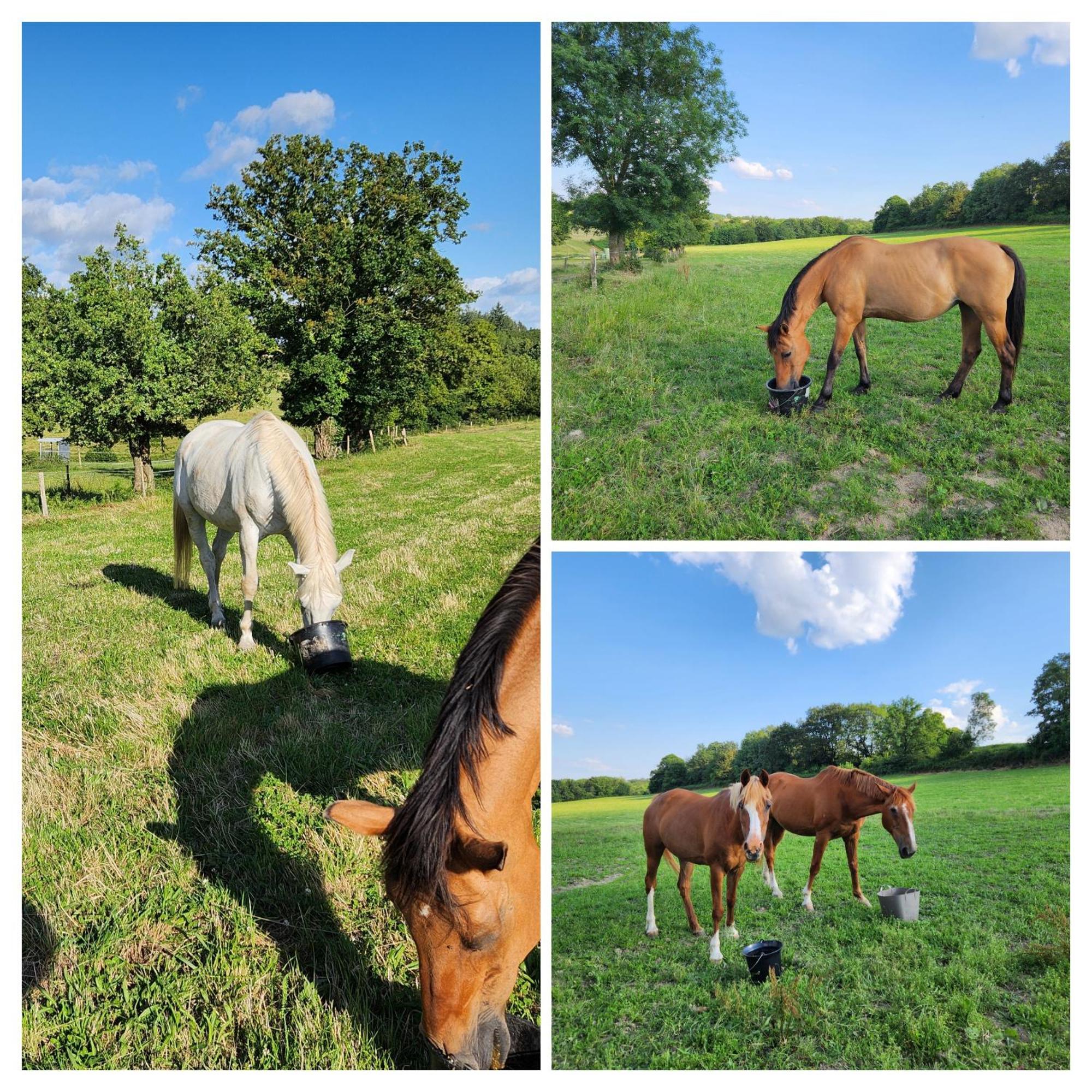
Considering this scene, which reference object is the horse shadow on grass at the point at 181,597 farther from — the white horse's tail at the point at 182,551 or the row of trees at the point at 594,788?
the row of trees at the point at 594,788

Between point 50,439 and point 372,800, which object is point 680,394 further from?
point 50,439

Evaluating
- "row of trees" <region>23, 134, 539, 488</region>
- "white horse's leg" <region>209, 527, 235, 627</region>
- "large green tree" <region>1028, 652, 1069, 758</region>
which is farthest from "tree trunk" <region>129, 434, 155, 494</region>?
"large green tree" <region>1028, 652, 1069, 758</region>

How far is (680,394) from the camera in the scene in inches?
159

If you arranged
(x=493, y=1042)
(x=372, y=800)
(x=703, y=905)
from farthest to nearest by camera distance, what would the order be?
1. (x=372, y=800)
2. (x=703, y=905)
3. (x=493, y=1042)

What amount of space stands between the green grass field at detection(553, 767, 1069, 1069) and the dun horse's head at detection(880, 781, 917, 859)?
0.22 ft

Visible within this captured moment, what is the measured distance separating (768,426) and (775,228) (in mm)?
1284

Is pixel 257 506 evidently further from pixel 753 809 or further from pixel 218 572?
pixel 753 809

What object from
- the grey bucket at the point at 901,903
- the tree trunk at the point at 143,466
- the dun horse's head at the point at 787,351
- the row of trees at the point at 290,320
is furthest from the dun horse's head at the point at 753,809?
the tree trunk at the point at 143,466

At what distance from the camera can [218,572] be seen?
7.03m

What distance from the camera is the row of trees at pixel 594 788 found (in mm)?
1894

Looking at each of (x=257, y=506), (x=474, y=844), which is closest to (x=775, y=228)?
(x=474, y=844)
